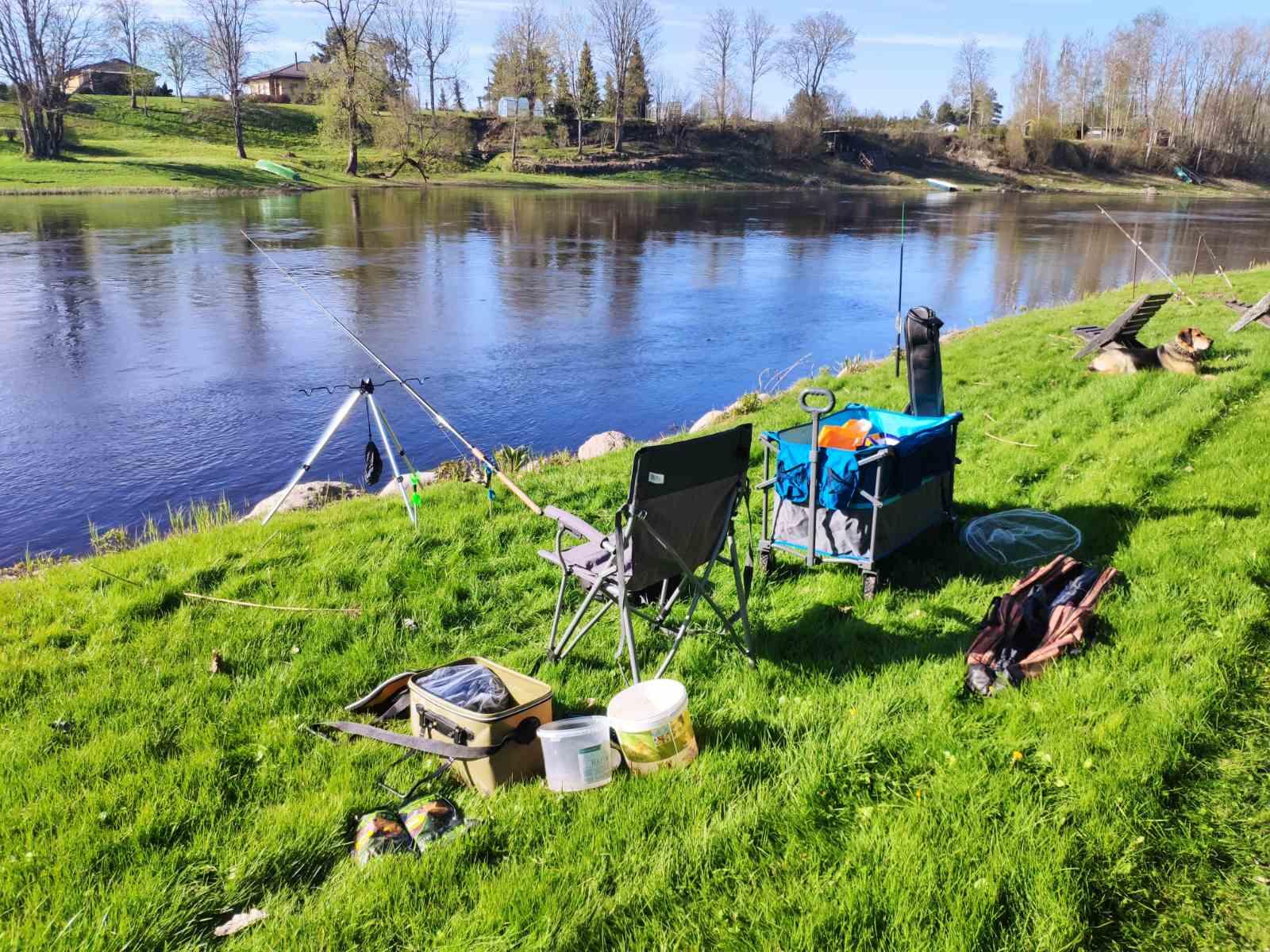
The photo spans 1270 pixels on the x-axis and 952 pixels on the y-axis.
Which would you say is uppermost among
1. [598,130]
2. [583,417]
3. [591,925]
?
[598,130]

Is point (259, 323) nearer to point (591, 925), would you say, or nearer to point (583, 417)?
point (583, 417)

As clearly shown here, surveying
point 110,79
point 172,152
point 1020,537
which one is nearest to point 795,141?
point 172,152

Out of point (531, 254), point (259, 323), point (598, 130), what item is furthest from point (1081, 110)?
point (259, 323)

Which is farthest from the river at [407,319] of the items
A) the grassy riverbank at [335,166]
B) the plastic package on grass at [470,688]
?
the grassy riverbank at [335,166]

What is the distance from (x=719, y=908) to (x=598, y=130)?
8308cm

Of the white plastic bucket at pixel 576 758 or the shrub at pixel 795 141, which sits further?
the shrub at pixel 795 141

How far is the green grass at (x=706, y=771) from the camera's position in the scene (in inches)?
102

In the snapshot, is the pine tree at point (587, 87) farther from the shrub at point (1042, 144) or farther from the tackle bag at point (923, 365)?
the tackle bag at point (923, 365)

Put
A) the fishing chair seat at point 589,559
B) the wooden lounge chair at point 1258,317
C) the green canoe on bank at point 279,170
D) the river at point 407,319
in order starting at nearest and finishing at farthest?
the fishing chair seat at point 589,559
the green canoe on bank at point 279,170
the river at point 407,319
the wooden lounge chair at point 1258,317

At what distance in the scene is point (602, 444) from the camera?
10.0 m

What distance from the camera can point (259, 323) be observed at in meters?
16.9

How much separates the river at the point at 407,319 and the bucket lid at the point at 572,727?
653cm

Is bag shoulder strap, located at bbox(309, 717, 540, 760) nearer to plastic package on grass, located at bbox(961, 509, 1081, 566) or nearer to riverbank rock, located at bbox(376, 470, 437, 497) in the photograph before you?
plastic package on grass, located at bbox(961, 509, 1081, 566)

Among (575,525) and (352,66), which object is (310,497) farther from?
(352,66)
